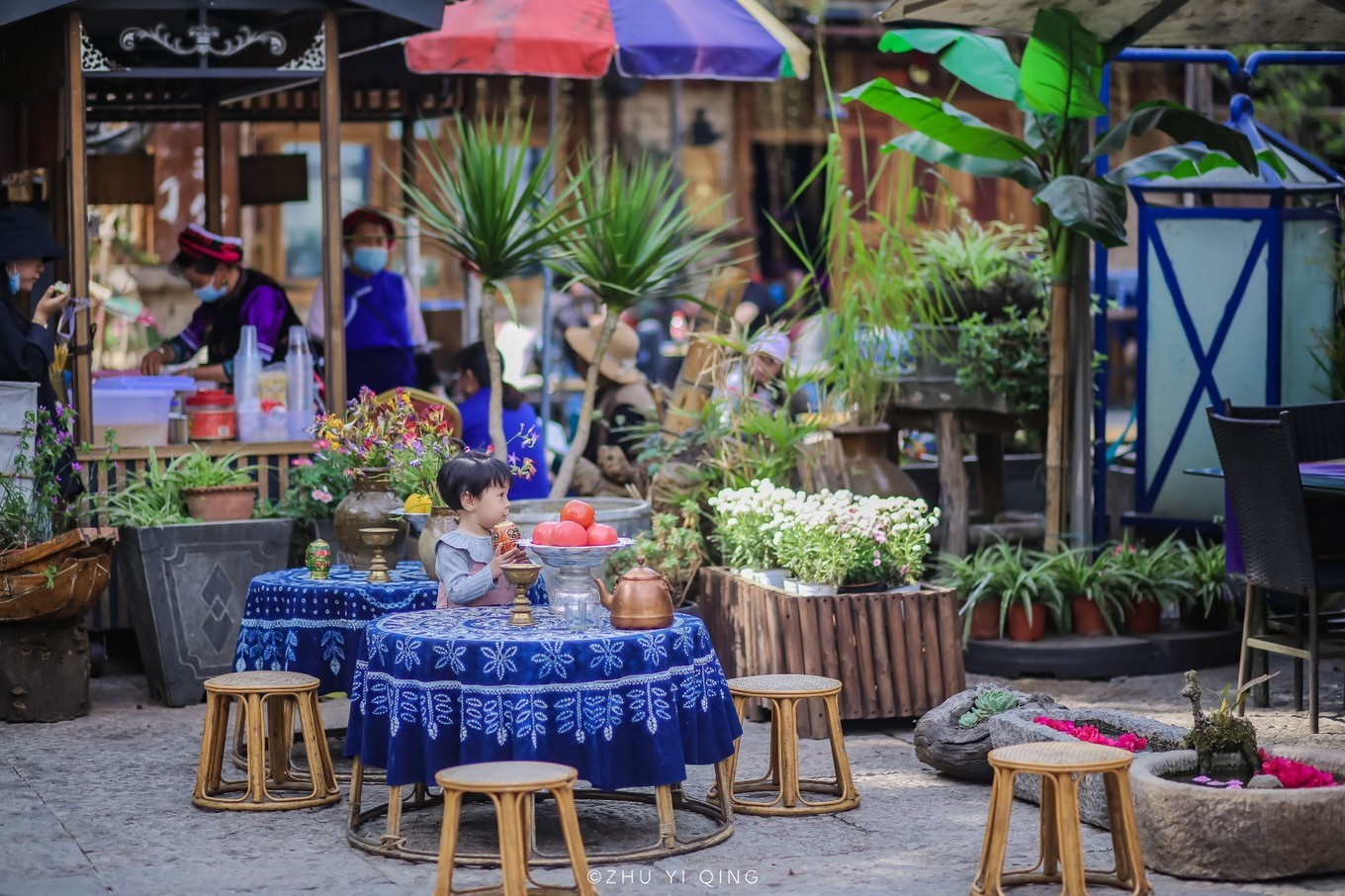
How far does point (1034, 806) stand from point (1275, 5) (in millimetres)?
4366

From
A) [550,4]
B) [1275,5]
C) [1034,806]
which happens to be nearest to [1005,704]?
[1034,806]

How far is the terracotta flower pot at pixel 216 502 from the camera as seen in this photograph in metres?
7.63

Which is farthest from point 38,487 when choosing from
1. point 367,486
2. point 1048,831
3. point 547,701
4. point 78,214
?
point 1048,831

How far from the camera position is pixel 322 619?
613cm

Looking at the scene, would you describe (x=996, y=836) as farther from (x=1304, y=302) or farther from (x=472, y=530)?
(x=1304, y=302)

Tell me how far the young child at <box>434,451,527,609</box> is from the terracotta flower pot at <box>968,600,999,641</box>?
342 cm

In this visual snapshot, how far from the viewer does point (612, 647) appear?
16.1 feet

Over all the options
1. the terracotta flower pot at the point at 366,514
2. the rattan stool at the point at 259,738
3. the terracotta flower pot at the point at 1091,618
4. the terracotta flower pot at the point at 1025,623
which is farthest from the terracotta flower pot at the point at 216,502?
the terracotta flower pot at the point at 1091,618

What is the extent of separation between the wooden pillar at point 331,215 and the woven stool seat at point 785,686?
3400 mm

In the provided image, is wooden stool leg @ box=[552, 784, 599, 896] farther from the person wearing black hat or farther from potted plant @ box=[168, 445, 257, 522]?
the person wearing black hat

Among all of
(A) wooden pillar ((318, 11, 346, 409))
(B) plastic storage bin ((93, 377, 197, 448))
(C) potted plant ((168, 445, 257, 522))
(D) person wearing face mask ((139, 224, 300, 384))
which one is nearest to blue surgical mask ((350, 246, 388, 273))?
(D) person wearing face mask ((139, 224, 300, 384))

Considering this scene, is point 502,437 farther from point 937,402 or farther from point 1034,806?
point 1034,806

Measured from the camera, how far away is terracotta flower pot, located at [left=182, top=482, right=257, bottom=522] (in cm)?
763

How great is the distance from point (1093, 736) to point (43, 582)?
418cm
